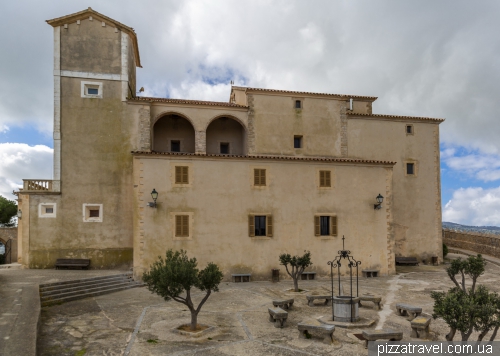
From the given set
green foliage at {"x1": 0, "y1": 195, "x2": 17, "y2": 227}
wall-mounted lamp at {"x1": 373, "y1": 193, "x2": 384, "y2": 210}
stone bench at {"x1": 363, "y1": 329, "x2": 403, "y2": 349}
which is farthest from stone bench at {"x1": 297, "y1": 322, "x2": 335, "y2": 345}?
green foliage at {"x1": 0, "y1": 195, "x2": 17, "y2": 227}

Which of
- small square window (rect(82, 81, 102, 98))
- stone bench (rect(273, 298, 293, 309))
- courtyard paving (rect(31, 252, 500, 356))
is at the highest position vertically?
small square window (rect(82, 81, 102, 98))

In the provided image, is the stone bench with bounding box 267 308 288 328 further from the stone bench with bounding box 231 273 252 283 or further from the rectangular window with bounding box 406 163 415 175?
the rectangular window with bounding box 406 163 415 175

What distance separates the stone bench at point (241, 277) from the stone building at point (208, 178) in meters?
0.32

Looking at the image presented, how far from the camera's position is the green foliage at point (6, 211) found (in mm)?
41000

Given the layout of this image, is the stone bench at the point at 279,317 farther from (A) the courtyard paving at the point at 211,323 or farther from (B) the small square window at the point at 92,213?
(B) the small square window at the point at 92,213

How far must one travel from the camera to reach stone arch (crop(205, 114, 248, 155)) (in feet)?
83.9

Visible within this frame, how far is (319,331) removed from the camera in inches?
381

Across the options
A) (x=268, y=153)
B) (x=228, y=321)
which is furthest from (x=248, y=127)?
(x=228, y=321)

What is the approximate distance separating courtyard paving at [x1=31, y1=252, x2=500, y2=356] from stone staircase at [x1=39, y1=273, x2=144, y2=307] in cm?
44

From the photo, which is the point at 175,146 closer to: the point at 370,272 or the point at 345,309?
the point at 370,272

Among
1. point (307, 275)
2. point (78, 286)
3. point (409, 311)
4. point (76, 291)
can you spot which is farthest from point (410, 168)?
point (76, 291)

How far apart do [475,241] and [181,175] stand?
25307 mm

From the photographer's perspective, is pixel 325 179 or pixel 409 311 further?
pixel 325 179

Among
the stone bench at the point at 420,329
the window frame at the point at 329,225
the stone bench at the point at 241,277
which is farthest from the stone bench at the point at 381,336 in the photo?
the window frame at the point at 329,225
